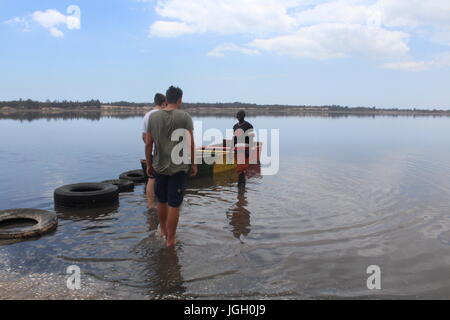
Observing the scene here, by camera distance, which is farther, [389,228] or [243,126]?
[243,126]

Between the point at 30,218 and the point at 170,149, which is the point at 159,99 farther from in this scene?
the point at 30,218

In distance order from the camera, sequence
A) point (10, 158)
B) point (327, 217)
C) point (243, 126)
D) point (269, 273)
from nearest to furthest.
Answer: point (269, 273) < point (327, 217) < point (243, 126) < point (10, 158)

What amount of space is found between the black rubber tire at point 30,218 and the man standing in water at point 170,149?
2668mm

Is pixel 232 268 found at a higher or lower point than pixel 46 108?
lower

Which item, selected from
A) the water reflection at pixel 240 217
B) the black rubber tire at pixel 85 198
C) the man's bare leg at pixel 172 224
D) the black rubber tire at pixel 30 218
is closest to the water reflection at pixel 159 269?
the man's bare leg at pixel 172 224

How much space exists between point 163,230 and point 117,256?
0.96m

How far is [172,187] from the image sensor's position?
589 centimetres

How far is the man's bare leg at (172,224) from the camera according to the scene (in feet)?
19.7

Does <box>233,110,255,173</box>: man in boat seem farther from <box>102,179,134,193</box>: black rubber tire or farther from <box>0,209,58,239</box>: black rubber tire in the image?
<box>0,209,58,239</box>: black rubber tire

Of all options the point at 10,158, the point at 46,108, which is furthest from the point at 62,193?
the point at 46,108

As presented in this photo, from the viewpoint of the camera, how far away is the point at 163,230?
6.62 metres
